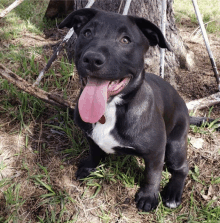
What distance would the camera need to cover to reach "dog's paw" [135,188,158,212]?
2.28 metres

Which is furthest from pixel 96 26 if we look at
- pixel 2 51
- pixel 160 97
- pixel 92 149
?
pixel 2 51

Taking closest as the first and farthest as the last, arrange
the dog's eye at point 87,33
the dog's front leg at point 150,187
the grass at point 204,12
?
the dog's eye at point 87,33
the dog's front leg at point 150,187
the grass at point 204,12

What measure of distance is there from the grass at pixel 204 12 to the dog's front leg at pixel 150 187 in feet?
12.5

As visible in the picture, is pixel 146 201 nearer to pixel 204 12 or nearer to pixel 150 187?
pixel 150 187

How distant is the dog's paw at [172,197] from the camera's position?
2.30 metres

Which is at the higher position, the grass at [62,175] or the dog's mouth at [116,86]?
the dog's mouth at [116,86]

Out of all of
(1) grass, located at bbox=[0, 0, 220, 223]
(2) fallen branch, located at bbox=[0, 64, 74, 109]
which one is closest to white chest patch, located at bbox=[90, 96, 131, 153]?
(1) grass, located at bbox=[0, 0, 220, 223]

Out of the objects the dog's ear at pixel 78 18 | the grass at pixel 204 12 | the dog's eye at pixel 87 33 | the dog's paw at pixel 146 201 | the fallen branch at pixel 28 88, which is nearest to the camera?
the dog's eye at pixel 87 33

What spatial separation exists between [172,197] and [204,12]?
16.1 feet

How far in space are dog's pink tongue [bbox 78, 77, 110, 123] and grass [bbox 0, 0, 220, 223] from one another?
32.5 inches

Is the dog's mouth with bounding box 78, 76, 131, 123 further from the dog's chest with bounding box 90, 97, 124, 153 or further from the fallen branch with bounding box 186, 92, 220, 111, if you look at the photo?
the fallen branch with bounding box 186, 92, 220, 111

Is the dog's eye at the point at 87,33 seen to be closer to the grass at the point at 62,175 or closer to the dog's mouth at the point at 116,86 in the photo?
the dog's mouth at the point at 116,86

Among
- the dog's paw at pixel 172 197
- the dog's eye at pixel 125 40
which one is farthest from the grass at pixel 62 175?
the dog's eye at pixel 125 40

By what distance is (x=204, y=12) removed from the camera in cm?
577
